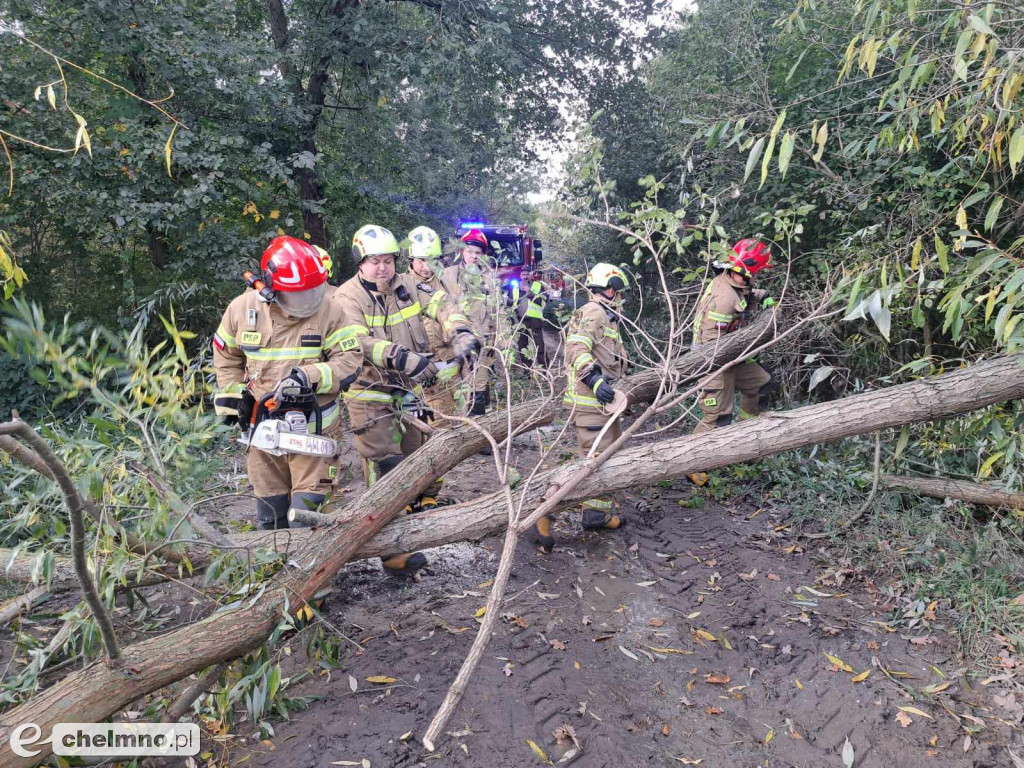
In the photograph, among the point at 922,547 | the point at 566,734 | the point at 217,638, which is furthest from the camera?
the point at 922,547

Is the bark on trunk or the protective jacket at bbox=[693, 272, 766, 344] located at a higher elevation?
the protective jacket at bbox=[693, 272, 766, 344]

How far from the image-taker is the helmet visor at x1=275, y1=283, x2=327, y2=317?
11.3 ft

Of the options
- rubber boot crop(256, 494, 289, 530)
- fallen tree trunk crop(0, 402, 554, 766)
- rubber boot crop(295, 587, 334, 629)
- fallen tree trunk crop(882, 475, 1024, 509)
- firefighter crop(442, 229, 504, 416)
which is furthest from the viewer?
firefighter crop(442, 229, 504, 416)

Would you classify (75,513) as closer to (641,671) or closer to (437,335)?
(641,671)

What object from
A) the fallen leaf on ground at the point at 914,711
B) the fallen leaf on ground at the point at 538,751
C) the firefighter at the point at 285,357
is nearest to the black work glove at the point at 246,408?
the firefighter at the point at 285,357

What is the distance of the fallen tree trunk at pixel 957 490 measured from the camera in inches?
147

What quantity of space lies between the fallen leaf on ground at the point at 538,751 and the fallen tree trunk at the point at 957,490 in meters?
3.15

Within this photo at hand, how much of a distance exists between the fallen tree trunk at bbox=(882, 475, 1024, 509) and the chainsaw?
149 inches

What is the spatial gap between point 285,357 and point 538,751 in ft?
7.77

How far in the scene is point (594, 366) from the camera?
445 centimetres

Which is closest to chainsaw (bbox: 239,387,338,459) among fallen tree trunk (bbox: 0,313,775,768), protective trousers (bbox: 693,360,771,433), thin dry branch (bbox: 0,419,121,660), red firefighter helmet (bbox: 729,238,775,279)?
fallen tree trunk (bbox: 0,313,775,768)

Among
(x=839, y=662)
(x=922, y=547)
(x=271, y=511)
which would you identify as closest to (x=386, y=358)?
(x=271, y=511)

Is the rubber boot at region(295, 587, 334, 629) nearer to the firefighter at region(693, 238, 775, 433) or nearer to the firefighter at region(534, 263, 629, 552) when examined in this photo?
the firefighter at region(534, 263, 629, 552)

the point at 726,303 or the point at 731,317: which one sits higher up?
the point at 726,303
